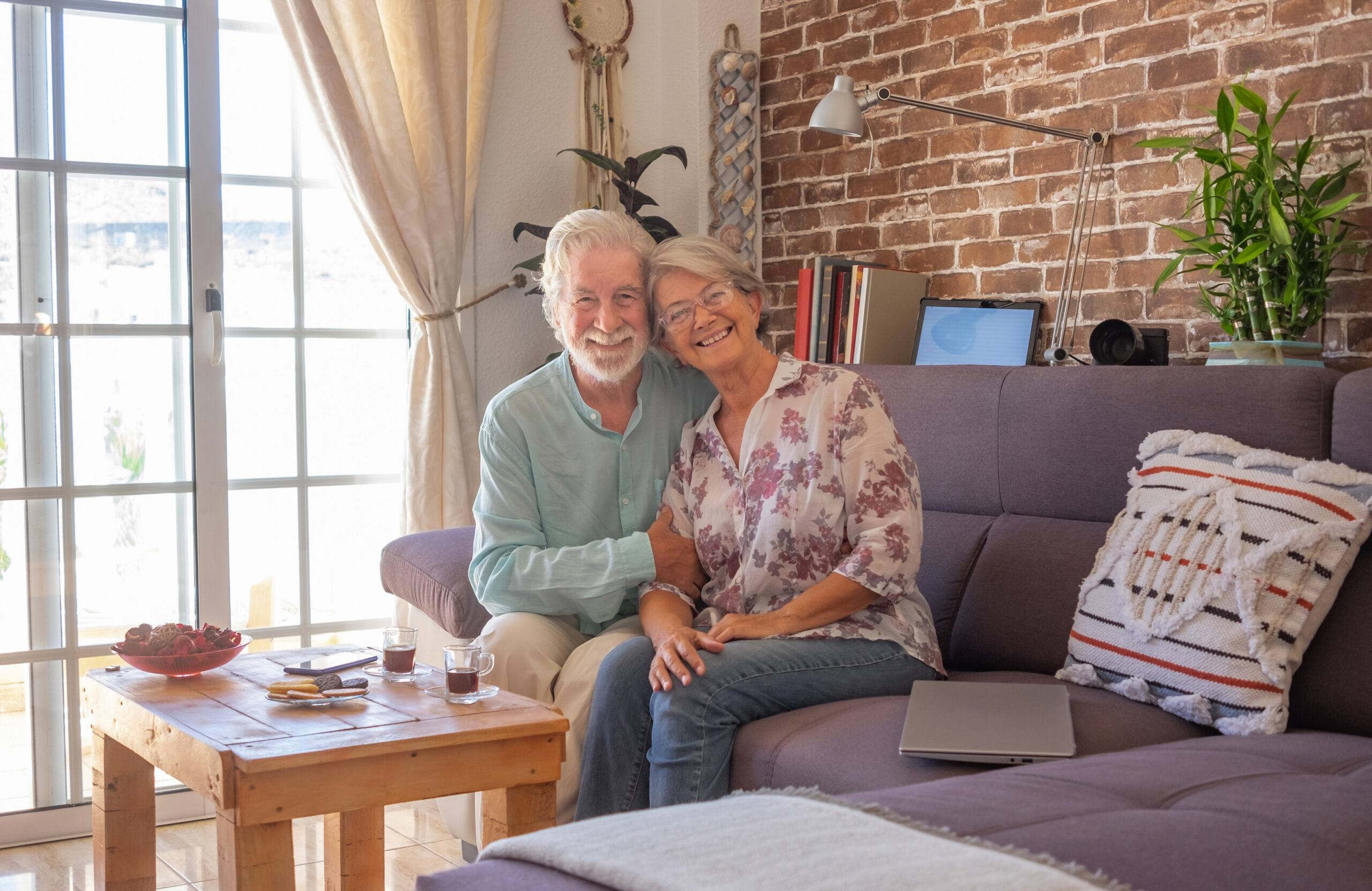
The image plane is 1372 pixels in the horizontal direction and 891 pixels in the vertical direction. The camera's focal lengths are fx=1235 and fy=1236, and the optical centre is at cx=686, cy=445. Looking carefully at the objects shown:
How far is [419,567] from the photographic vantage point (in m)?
2.58

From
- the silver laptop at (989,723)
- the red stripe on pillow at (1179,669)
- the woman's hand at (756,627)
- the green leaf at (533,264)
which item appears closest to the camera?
the silver laptop at (989,723)

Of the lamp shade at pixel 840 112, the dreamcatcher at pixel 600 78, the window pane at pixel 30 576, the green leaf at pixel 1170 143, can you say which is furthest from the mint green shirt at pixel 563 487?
the dreamcatcher at pixel 600 78

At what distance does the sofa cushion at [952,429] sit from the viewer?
240cm

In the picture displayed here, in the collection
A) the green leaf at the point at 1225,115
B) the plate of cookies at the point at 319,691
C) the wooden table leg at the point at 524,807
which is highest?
the green leaf at the point at 1225,115

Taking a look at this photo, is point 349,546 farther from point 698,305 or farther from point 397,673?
point 698,305

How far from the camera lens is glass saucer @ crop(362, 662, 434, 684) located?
2.00 m

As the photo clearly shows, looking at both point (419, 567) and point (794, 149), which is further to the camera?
point (794, 149)

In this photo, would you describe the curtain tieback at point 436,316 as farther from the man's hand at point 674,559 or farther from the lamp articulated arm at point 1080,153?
the man's hand at point 674,559

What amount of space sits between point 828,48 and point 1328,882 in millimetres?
3008

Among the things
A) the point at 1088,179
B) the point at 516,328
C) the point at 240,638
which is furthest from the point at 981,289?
the point at 240,638

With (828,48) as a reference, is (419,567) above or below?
below

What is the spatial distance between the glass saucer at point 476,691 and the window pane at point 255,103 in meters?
1.83

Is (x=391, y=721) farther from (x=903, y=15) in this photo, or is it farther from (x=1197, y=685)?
(x=903, y=15)

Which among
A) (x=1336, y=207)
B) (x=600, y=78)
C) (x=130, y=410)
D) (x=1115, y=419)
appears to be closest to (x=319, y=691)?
(x=1115, y=419)
